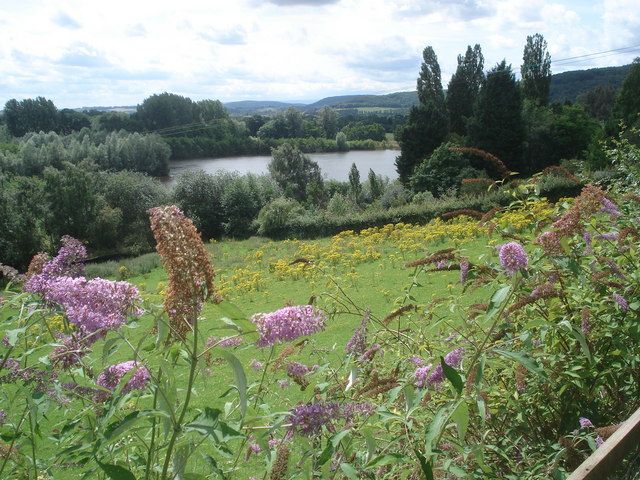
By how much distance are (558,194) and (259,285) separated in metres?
13.0

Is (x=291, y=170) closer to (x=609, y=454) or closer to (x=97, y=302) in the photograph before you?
(x=97, y=302)

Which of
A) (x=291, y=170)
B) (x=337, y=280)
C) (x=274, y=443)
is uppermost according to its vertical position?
(x=274, y=443)

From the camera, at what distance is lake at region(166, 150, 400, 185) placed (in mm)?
54653

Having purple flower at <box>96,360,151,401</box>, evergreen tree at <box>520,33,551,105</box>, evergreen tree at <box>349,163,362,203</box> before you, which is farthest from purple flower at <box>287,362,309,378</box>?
evergreen tree at <box>520,33,551,105</box>

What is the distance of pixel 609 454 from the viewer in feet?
3.87

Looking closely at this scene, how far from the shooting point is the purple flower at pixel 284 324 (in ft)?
4.94

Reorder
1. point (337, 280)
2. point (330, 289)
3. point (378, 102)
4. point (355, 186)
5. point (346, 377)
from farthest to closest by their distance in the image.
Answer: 1. point (378, 102)
2. point (355, 186)
3. point (337, 280)
4. point (330, 289)
5. point (346, 377)

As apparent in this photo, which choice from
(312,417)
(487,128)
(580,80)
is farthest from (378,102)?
(312,417)

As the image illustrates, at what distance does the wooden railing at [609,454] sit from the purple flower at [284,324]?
768 millimetres

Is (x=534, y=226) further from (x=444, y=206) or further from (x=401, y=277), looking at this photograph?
(x=444, y=206)

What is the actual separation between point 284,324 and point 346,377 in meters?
0.55

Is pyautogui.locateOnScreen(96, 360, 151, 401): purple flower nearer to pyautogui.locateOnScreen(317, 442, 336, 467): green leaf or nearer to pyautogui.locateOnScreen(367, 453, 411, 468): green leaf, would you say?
pyautogui.locateOnScreen(317, 442, 336, 467): green leaf

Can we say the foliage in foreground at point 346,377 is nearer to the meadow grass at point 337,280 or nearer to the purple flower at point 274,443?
the purple flower at point 274,443

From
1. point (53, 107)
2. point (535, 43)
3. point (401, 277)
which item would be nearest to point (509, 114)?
point (535, 43)
